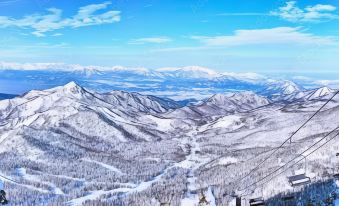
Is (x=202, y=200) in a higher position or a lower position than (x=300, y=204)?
higher

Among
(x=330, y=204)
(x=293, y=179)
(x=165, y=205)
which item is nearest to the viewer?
(x=165, y=205)

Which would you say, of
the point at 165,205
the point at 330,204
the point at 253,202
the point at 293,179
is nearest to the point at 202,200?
the point at 165,205

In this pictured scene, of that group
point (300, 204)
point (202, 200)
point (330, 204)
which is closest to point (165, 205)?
point (202, 200)

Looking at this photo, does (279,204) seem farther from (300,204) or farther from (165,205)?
(165,205)

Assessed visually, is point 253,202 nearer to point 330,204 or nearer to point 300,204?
point 330,204

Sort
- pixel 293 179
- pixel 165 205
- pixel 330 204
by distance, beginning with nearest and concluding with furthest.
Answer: pixel 165 205, pixel 330 204, pixel 293 179

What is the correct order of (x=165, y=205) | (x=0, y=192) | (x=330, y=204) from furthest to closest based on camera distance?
(x=330, y=204) < (x=0, y=192) < (x=165, y=205)

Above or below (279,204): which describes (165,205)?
above

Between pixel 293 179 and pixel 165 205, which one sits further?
pixel 293 179

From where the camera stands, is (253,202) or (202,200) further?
(253,202)
